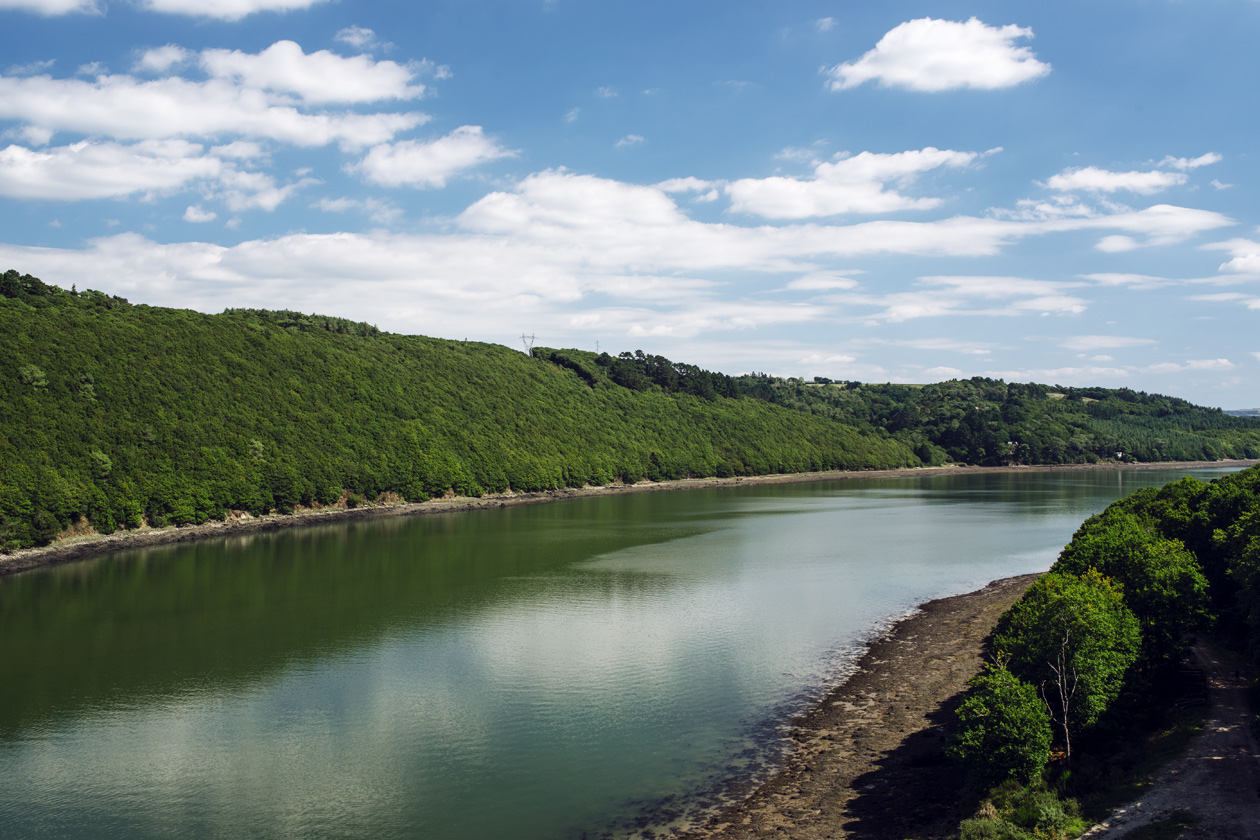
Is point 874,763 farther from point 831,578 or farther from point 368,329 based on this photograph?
point 368,329

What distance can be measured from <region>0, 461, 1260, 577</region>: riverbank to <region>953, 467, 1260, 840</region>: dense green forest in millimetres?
57155

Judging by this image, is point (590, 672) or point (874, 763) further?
point (590, 672)

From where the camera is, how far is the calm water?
1908 cm

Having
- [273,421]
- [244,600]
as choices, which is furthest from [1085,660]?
[273,421]

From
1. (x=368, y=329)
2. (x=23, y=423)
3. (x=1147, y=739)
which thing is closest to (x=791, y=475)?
(x=368, y=329)

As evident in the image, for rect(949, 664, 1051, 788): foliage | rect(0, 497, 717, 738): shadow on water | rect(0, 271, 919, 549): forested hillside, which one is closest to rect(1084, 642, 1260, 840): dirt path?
rect(949, 664, 1051, 788): foliage

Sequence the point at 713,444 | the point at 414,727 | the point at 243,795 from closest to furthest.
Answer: the point at 243,795 < the point at 414,727 < the point at 713,444

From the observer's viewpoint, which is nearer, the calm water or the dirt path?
the dirt path

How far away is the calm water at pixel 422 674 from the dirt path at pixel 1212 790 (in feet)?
29.5

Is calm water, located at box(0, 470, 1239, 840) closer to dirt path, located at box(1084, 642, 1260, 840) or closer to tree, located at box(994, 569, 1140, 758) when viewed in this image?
tree, located at box(994, 569, 1140, 758)

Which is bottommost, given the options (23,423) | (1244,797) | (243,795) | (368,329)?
(243,795)

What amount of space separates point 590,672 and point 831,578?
2334 cm

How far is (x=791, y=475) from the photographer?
157 meters

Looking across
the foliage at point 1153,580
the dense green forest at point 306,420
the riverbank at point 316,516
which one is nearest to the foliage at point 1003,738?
the foliage at point 1153,580
